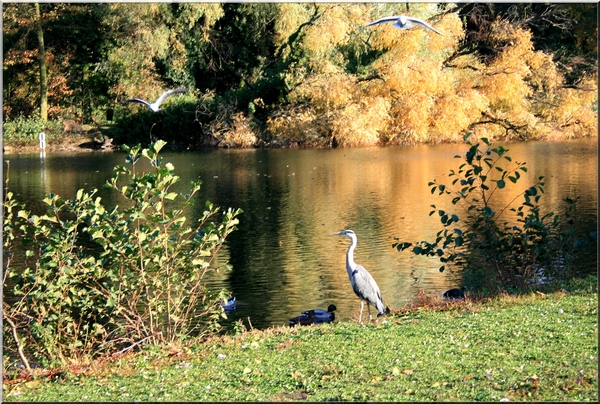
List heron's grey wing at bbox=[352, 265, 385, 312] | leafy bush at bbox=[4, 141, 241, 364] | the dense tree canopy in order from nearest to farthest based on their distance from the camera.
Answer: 1. leafy bush at bbox=[4, 141, 241, 364]
2. heron's grey wing at bbox=[352, 265, 385, 312]
3. the dense tree canopy

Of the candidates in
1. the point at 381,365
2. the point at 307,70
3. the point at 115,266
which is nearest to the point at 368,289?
the point at 115,266

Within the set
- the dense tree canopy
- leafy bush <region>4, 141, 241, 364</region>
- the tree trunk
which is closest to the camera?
leafy bush <region>4, 141, 241, 364</region>

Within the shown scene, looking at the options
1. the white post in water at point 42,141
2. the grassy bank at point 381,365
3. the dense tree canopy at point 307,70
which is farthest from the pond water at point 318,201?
the grassy bank at point 381,365

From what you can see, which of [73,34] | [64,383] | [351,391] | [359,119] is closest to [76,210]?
[64,383]

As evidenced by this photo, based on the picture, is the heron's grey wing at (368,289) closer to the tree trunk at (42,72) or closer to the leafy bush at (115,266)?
the leafy bush at (115,266)

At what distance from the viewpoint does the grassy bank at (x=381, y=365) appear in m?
5.74

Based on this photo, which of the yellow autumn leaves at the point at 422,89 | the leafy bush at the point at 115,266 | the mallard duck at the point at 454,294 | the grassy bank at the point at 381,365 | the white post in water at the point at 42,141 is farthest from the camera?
the white post in water at the point at 42,141

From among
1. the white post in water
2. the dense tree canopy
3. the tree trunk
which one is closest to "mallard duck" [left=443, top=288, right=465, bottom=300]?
the dense tree canopy

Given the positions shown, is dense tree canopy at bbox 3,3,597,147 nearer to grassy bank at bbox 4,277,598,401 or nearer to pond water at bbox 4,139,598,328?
pond water at bbox 4,139,598,328

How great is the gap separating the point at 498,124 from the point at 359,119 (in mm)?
5985

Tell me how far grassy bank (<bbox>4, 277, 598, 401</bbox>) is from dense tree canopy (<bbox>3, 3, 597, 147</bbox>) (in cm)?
2129

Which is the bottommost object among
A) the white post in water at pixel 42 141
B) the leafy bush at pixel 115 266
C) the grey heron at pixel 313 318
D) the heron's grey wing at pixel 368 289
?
the grey heron at pixel 313 318

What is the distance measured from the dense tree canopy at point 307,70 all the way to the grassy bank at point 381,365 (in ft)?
69.8

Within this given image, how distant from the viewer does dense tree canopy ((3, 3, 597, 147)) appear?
3175 centimetres
